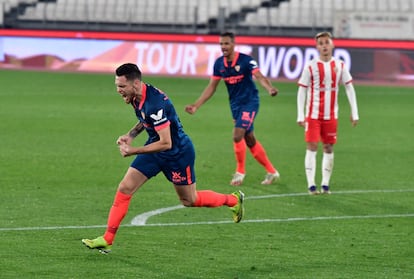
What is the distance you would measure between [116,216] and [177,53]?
80.0 feet

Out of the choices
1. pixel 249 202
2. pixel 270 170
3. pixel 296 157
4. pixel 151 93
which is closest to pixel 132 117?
pixel 296 157

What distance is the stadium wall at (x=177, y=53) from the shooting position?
31.7 meters

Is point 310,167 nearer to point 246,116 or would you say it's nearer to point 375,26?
point 246,116

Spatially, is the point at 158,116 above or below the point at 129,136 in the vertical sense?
above

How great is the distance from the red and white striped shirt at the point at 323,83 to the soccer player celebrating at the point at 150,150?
143 inches

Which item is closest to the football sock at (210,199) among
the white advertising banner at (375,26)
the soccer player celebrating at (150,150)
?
the soccer player celebrating at (150,150)

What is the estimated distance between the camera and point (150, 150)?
9508 mm

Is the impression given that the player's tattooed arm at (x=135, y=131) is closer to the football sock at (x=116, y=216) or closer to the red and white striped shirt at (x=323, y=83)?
the football sock at (x=116, y=216)

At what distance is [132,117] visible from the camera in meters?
23.5

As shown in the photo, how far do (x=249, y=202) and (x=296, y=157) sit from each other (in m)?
4.76

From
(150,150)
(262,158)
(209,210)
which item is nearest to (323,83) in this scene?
(262,158)

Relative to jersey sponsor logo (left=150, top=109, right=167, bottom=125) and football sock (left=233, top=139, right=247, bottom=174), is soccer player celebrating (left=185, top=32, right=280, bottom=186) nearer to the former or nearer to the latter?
football sock (left=233, top=139, right=247, bottom=174)

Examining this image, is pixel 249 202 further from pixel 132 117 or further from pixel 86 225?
pixel 132 117

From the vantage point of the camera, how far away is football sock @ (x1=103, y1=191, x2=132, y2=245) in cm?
970
